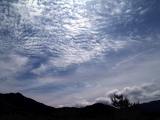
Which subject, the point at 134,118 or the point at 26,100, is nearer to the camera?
the point at 134,118

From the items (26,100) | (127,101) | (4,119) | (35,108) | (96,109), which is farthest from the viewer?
(26,100)

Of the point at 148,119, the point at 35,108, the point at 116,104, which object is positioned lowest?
the point at 148,119

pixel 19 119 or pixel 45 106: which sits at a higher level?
pixel 45 106

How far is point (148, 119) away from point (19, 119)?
682 inches

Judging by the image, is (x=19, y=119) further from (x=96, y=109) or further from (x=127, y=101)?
(x=96, y=109)

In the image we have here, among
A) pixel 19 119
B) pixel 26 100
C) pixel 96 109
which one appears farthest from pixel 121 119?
pixel 26 100

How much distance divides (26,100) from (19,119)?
57.2 m

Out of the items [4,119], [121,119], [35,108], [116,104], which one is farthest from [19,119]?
[35,108]

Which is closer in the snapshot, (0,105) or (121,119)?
(121,119)

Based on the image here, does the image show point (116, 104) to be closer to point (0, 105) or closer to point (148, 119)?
point (148, 119)

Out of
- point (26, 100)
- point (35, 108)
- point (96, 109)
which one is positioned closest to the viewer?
point (96, 109)

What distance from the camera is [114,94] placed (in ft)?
168

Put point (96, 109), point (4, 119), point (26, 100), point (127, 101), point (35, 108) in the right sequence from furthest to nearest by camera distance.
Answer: point (26, 100) → point (35, 108) → point (96, 109) → point (127, 101) → point (4, 119)

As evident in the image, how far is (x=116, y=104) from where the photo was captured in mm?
50312
